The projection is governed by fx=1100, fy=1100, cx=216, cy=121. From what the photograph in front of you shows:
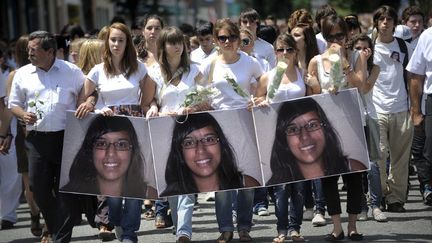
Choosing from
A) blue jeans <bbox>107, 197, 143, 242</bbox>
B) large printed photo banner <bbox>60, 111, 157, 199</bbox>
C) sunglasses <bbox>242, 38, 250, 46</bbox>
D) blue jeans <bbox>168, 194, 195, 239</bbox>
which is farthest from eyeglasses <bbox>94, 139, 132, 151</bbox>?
sunglasses <bbox>242, 38, 250, 46</bbox>

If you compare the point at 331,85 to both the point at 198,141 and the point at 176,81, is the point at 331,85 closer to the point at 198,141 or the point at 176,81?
the point at 198,141

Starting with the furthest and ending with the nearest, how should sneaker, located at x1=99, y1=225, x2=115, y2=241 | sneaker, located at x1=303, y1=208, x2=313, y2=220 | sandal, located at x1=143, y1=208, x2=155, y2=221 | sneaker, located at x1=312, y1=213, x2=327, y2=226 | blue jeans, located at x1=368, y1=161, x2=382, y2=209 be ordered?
sandal, located at x1=143, y1=208, x2=155, y2=221, sneaker, located at x1=303, y1=208, x2=313, y2=220, blue jeans, located at x1=368, y1=161, x2=382, y2=209, sneaker, located at x1=312, y1=213, x2=327, y2=226, sneaker, located at x1=99, y1=225, x2=115, y2=241

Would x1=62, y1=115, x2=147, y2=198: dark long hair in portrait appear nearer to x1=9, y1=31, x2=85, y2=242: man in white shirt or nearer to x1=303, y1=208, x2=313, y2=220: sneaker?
x1=9, y1=31, x2=85, y2=242: man in white shirt

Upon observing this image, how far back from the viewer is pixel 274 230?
428 inches

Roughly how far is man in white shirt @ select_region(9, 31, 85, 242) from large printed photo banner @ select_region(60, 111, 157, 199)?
20cm

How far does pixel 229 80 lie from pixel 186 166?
858 mm

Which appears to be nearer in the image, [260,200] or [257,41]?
[260,200]

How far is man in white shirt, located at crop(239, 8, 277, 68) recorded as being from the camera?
41.0 feet

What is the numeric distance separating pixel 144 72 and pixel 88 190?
1.17m

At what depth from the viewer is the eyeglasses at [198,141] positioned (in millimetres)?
9771

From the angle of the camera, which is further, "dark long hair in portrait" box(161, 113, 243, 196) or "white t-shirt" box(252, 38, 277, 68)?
"white t-shirt" box(252, 38, 277, 68)

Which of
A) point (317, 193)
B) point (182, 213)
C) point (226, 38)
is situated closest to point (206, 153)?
point (182, 213)

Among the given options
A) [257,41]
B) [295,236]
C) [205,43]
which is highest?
[205,43]

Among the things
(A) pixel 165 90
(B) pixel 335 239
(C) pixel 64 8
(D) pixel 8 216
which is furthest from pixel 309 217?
(C) pixel 64 8
